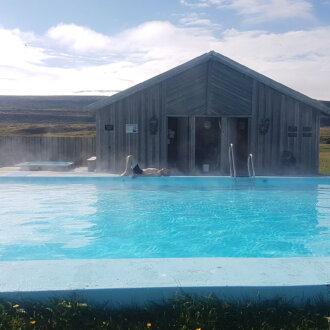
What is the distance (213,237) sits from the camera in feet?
22.0

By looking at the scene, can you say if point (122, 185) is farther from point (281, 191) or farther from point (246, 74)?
point (246, 74)

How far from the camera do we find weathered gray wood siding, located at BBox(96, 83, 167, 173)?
42.7 ft

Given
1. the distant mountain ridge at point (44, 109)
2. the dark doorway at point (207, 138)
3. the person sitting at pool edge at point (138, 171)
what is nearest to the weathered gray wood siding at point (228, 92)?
the person sitting at pool edge at point (138, 171)

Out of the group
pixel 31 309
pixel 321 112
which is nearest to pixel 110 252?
pixel 31 309

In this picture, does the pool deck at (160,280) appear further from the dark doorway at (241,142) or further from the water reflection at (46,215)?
the dark doorway at (241,142)

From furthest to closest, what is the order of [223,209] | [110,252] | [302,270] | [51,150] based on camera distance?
1. [51,150]
2. [223,209]
3. [110,252]
4. [302,270]

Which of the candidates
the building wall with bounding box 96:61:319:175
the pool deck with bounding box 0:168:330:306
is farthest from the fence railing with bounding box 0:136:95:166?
the pool deck with bounding box 0:168:330:306

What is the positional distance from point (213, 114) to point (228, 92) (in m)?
0.83

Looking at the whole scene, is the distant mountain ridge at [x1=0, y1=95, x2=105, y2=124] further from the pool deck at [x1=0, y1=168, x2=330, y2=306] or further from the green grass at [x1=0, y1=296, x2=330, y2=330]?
the green grass at [x1=0, y1=296, x2=330, y2=330]

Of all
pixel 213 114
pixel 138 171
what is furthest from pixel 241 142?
pixel 138 171

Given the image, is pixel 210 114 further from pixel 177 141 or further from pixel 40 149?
pixel 40 149

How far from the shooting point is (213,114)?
13.1m

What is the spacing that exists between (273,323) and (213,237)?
3.93 metres

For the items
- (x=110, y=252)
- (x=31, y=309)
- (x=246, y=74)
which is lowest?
(x=110, y=252)
